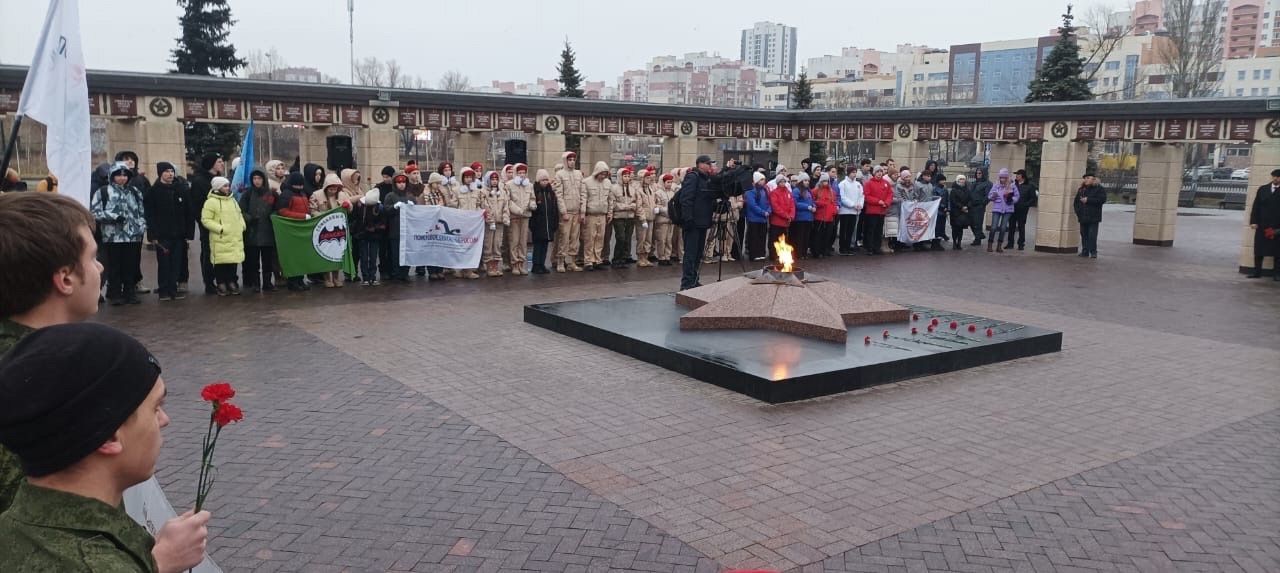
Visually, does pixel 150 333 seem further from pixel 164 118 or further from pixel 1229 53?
pixel 1229 53

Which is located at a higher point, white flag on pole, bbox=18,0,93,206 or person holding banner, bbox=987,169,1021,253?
white flag on pole, bbox=18,0,93,206

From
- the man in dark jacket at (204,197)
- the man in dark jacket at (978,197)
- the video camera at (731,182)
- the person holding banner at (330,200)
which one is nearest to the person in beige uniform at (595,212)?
the video camera at (731,182)

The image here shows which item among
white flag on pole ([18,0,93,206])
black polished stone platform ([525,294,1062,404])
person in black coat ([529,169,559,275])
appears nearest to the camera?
white flag on pole ([18,0,93,206])

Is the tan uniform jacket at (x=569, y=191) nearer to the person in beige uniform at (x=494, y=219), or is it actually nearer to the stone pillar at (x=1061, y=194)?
the person in beige uniform at (x=494, y=219)

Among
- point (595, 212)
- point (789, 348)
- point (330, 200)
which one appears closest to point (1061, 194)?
point (595, 212)

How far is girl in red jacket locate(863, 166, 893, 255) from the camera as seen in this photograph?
66.4ft

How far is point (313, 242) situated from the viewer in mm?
13773

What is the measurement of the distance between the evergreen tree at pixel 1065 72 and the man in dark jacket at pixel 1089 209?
23217mm

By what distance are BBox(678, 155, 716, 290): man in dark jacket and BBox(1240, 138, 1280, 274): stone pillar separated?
11678 mm

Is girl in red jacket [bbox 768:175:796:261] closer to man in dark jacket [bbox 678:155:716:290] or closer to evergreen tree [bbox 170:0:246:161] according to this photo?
man in dark jacket [bbox 678:155:716:290]

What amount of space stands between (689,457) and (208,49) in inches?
1410

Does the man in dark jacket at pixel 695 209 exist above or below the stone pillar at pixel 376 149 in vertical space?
below

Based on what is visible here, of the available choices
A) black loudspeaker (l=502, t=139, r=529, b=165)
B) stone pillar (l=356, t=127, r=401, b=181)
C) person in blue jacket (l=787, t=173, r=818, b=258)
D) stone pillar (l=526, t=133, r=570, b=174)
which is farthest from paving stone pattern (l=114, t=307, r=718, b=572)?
stone pillar (l=526, t=133, r=570, b=174)

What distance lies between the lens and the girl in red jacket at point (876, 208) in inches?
797
